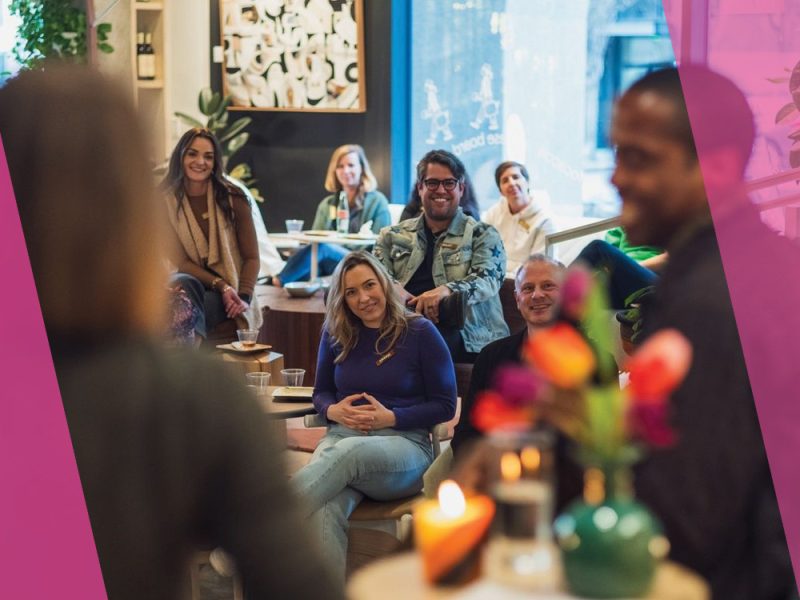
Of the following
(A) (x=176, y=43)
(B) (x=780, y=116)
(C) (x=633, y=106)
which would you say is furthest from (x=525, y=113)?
(C) (x=633, y=106)

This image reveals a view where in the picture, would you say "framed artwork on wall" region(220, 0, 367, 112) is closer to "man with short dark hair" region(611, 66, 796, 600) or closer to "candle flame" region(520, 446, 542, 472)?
"man with short dark hair" region(611, 66, 796, 600)

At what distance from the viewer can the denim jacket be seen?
4.91 meters

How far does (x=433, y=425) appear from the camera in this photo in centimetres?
371

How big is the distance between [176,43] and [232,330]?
4.85m

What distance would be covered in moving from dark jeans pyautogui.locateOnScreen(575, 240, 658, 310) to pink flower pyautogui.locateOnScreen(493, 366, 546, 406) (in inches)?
83.2

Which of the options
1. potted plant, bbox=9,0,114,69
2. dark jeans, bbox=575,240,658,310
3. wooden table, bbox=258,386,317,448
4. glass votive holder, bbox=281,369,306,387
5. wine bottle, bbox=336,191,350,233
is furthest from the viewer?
potted plant, bbox=9,0,114,69

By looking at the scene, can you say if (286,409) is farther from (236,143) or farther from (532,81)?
(236,143)

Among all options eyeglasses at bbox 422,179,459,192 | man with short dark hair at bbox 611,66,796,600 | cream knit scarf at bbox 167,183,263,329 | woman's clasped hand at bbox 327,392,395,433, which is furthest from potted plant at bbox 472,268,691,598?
cream knit scarf at bbox 167,183,263,329

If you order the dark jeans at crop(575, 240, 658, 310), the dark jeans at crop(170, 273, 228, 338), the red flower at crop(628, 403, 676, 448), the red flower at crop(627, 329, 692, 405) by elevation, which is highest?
the red flower at crop(627, 329, 692, 405)

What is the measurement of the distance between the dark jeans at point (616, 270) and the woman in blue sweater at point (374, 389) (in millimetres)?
856

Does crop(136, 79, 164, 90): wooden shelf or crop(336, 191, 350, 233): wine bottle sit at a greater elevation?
crop(136, 79, 164, 90): wooden shelf

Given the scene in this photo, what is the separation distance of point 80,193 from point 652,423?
0.46 m

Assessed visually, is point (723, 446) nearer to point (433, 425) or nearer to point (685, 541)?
point (685, 541)

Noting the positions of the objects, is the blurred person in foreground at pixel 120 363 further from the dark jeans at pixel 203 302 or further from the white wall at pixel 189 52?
the white wall at pixel 189 52
